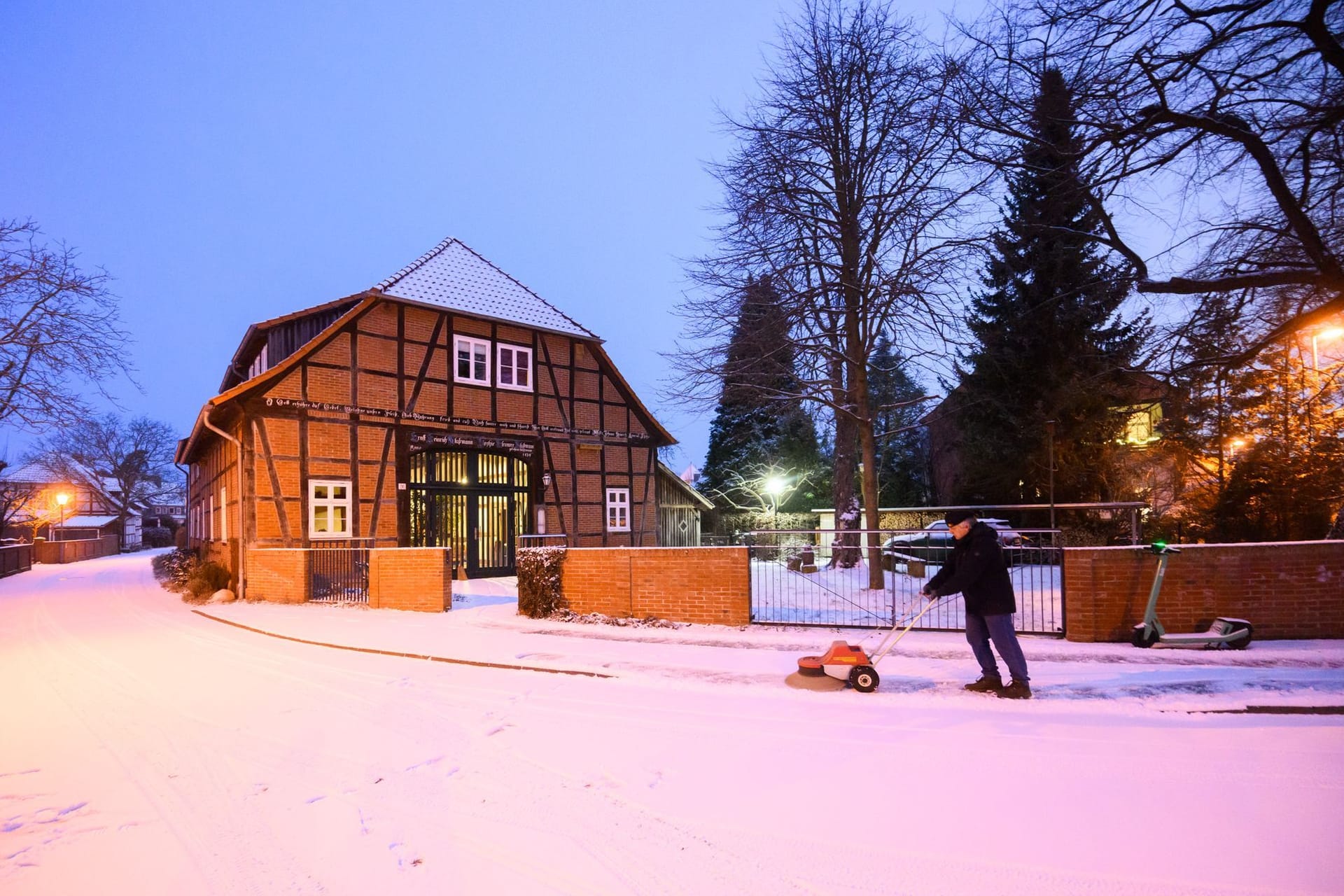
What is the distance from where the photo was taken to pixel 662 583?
11.4 m

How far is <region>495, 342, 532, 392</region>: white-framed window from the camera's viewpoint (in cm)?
2131

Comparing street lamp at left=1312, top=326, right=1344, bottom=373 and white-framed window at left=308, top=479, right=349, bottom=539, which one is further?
white-framed window at left=308, top=479, right=349, bottom=539

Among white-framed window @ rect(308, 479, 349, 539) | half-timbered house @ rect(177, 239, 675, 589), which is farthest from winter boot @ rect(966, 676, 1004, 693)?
white-framed window @ rect(308, 479, 349, 539)

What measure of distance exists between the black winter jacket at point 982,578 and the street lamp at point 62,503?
6247 cm

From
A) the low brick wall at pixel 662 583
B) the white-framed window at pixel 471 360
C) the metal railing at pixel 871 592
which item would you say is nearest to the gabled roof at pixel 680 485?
the white-framed window at pixel 471 360

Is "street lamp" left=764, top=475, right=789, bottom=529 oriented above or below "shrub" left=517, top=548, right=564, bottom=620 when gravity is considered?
above

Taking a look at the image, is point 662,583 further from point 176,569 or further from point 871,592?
point 176,569

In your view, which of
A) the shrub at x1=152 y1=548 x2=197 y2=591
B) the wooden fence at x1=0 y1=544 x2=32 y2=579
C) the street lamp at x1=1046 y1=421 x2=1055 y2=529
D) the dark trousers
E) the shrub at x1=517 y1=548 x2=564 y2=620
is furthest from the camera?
the wooden fence at x1=0 y1=544 x2=32 y2=579

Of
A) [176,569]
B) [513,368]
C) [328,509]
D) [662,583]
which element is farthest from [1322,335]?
[176,569]

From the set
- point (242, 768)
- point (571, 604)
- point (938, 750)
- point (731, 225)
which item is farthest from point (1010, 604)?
point (731, 225)

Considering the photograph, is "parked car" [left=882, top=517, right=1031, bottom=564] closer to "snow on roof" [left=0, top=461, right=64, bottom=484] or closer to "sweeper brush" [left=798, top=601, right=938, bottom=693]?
"sweeper brush" [left=798, top=601, right=938, bottom=693]

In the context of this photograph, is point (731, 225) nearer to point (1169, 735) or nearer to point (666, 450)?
point (1169, 735)

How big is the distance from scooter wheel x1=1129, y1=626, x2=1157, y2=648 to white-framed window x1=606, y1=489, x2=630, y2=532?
16634 millimetres

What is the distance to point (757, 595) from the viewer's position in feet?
38.6
